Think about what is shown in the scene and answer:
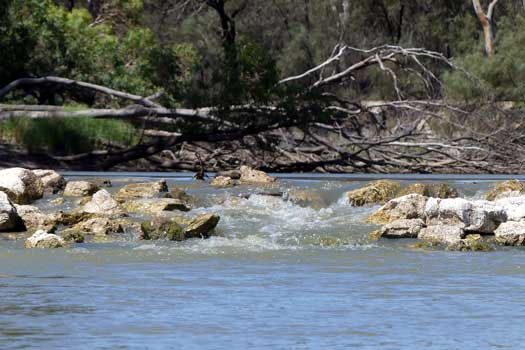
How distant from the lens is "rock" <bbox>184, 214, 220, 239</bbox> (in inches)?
642

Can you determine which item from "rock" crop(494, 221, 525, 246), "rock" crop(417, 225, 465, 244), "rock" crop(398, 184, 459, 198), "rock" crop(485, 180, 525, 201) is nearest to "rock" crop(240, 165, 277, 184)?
"rock" crop(398, 184, 459, 198)

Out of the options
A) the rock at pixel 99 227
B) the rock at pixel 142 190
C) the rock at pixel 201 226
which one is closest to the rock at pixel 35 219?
the rock at pixel 99 227

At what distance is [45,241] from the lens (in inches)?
596

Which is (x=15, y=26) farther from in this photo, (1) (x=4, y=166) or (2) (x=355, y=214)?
(2) (x=355, y=214)

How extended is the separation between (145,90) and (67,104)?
2.58 m

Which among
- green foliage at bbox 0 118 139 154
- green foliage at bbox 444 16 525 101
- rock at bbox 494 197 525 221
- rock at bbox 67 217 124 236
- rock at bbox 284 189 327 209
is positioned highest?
green foliage at bbox 444 16 525 101

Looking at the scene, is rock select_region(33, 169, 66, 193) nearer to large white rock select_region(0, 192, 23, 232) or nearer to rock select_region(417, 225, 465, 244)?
large white rock select_region(0, 192, 23, 232)

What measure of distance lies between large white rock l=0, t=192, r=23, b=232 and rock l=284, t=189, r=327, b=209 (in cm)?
498

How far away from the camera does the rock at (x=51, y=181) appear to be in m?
21.4

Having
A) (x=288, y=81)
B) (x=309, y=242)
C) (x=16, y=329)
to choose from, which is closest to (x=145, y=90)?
(x=288, y=81)

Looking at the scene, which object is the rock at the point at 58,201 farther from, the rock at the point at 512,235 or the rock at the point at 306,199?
the rock at the point at 512,235

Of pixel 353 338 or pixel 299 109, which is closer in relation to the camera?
pixel 353 338

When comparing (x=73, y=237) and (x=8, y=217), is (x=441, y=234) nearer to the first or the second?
(x=73, y=237)

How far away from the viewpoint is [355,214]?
62.8 ft
